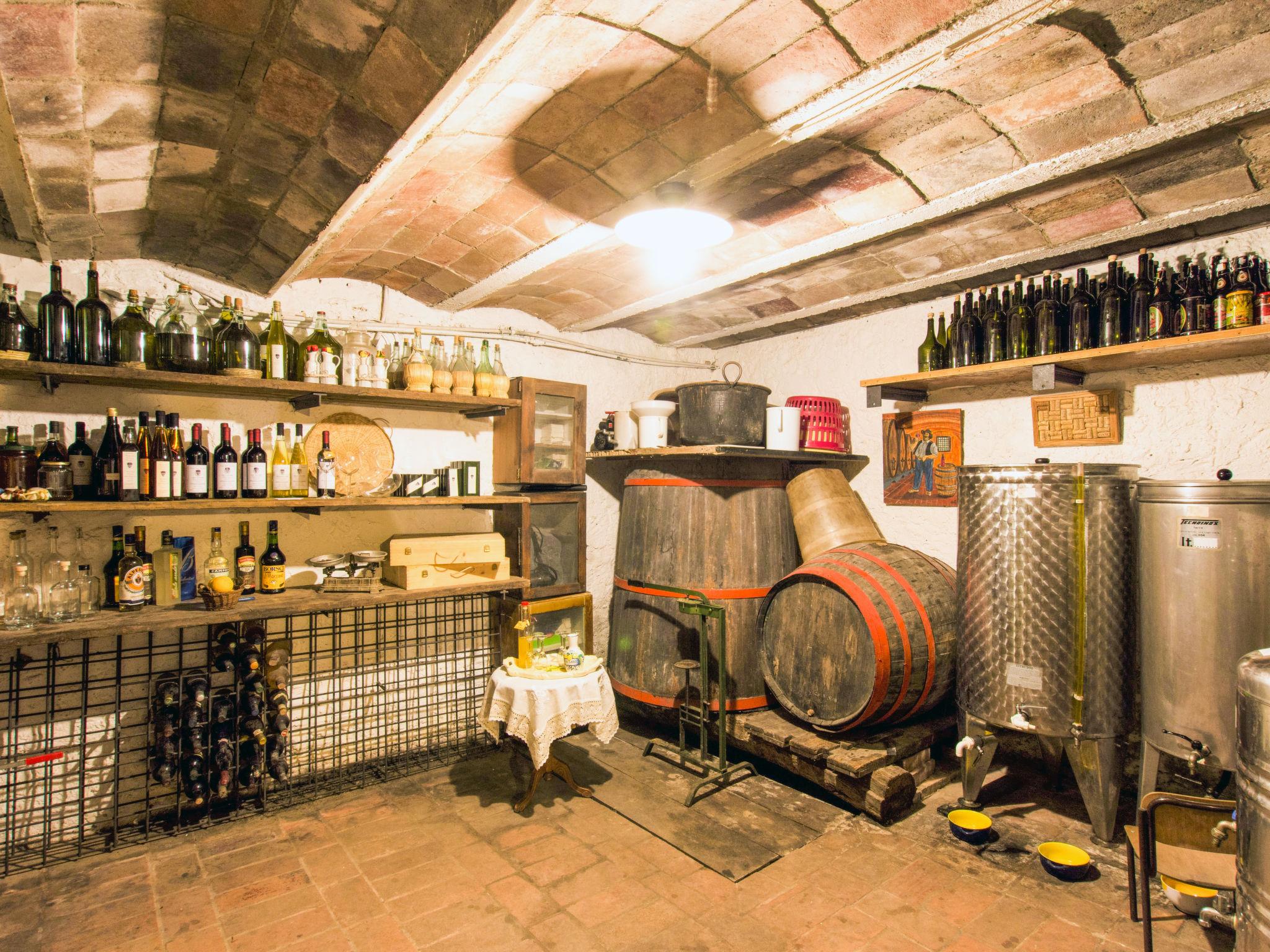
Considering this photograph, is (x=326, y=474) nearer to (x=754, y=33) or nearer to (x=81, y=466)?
(x=81, y=466)

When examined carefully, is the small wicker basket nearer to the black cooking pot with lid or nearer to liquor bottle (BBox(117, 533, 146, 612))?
liquor bottle (BBox(117, 533, 146, 612))

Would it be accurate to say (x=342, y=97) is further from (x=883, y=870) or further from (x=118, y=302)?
(x=883, y=870)

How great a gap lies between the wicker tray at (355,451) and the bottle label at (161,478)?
0.66 metres

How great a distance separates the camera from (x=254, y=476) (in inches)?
120

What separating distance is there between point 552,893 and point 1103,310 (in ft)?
11.0

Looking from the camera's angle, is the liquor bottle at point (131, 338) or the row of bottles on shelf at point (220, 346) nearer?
the row of bottles on shelf at point (220, 346)

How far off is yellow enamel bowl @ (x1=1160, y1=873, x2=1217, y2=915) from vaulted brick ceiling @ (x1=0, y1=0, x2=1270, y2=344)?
2455 mm

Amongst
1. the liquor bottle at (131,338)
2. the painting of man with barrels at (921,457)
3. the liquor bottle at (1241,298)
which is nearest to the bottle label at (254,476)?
the liquor bottle at (131,338)

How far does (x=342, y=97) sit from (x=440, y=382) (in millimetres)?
1814

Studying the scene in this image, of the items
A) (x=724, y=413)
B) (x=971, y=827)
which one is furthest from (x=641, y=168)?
(x=971, y=827)

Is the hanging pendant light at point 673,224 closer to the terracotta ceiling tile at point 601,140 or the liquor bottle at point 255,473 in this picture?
the terracotta ceiling tile at point 601,140

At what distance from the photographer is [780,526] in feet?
12.6

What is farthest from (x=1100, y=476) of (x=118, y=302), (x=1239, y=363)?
(x=118, y=302)

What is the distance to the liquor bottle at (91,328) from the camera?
2.69 m
